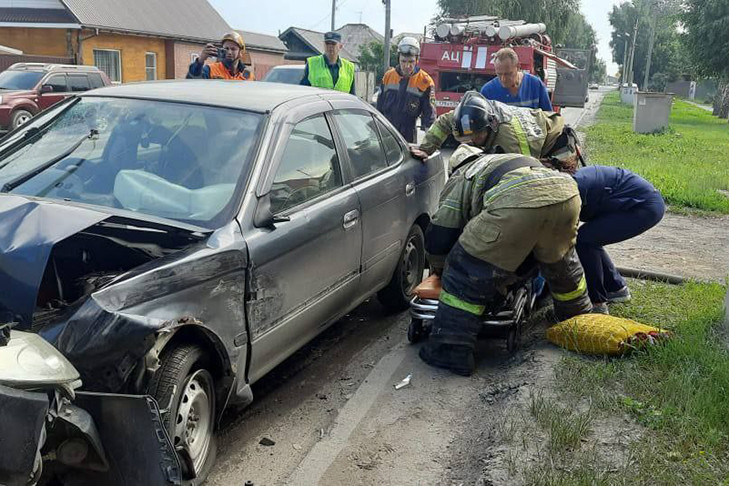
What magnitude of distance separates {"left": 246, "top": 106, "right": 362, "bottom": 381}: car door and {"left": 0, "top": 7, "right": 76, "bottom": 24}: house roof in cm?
2622

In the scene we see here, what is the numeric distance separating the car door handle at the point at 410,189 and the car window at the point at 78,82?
1465 centimetres

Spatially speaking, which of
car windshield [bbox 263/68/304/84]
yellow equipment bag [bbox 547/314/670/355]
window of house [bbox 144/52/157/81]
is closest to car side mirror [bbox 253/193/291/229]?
yellow equipment bag [bbox 547/314/670/355]

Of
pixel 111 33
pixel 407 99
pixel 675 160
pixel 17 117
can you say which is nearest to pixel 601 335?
pixel 407 99

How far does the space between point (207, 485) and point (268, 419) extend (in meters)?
0.68

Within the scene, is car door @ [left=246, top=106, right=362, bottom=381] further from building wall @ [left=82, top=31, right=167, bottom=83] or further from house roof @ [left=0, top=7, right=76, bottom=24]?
house roof @ [left=0, top=7, right=76, bottom=24]

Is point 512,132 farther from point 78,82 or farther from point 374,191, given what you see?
point 78,82

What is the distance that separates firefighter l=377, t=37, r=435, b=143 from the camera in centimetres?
802

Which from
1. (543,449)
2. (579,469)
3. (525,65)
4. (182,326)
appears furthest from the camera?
(525,65)

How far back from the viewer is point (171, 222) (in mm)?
3361

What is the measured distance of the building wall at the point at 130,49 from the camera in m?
28.4

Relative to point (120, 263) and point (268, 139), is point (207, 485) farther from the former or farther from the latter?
point (268, 139)

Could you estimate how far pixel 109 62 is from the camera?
29.6 metres

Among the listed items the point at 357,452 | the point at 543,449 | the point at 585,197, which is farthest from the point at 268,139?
the point at 585,197

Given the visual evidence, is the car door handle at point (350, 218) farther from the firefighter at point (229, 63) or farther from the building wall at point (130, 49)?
the building wall at point (130, 49)
